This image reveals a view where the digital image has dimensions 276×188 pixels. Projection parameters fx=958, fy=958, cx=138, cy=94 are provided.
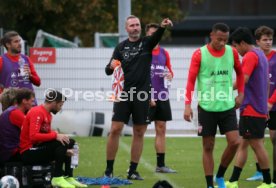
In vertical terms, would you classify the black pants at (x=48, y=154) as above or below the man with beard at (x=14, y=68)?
below

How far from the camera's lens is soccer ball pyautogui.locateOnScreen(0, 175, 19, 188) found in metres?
10.7

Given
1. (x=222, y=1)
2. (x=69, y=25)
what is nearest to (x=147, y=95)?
(x=69, y=25)

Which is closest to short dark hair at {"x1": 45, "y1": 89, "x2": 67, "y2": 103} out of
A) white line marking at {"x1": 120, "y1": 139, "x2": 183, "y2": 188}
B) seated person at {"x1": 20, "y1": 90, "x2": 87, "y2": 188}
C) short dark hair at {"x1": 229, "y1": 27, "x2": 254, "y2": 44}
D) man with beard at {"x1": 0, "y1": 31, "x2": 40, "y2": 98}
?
seated person at {"x1": 20, "y1": 90, "x2": 87, "y2": 188}

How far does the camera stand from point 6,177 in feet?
35.6

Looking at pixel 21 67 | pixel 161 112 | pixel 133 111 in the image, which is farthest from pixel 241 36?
pixel 21 67

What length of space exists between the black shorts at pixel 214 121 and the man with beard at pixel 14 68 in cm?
341

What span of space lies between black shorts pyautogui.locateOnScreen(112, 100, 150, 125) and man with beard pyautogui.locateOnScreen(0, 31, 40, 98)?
5.46 feet

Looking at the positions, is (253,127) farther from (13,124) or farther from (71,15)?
(71,15)

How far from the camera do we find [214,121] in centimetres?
1145

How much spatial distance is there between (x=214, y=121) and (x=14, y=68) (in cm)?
368

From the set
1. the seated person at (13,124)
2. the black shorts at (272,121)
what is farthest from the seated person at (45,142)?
the black shorts at (272,121)

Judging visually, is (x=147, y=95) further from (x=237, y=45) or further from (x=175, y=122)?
(x=175, y=122)

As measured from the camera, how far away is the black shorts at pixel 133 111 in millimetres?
12930

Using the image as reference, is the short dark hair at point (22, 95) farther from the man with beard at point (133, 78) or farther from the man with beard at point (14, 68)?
the man with beard at point (14, 68)
